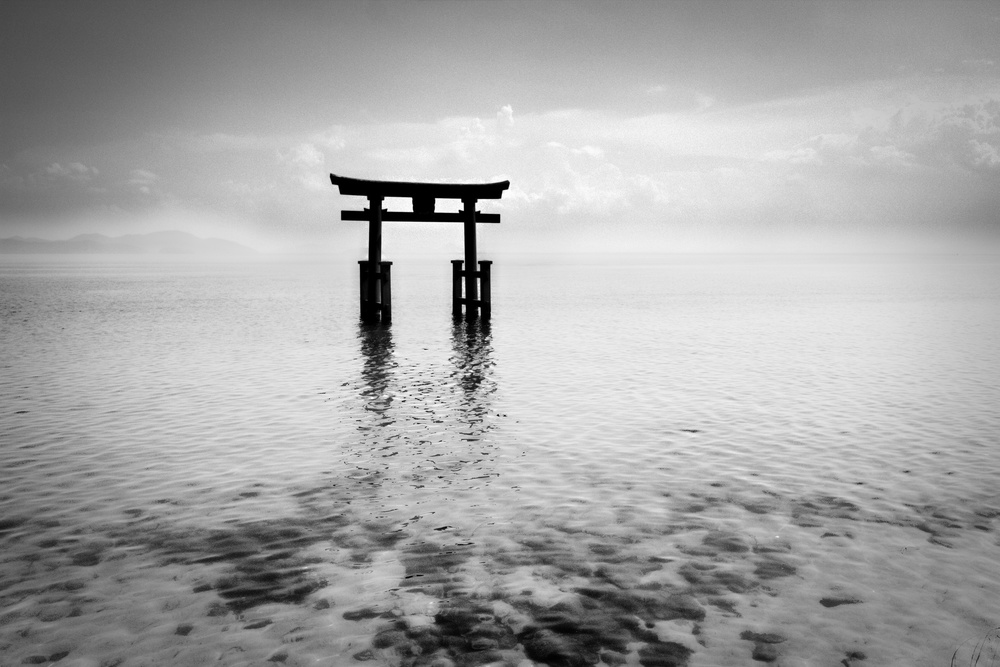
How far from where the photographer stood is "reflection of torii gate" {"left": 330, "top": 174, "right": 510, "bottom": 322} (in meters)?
23.0

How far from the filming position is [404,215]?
953 inches

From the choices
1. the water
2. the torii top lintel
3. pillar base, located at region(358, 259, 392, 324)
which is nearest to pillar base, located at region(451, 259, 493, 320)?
the torii top lintel

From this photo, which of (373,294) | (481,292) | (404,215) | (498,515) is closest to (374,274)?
(373,294)

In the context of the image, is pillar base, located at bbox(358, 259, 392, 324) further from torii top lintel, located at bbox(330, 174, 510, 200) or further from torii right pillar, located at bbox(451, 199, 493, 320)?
torii top lintel, located at bbox(330, 174, 510, 200)

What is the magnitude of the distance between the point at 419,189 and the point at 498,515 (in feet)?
59.5

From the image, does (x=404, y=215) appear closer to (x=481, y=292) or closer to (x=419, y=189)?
(x=419, y=189)

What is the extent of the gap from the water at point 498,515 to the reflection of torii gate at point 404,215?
8034 millimetres

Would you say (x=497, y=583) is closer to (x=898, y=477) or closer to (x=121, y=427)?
(x=898, y=477)

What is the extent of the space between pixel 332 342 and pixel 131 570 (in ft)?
54.4

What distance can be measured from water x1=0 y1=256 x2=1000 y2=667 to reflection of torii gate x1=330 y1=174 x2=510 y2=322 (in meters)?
8.03

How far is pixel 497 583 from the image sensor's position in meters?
5.27

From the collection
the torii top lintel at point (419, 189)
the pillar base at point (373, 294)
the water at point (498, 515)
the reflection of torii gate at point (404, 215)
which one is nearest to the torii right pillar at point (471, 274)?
the reflection of torii gate at point (404, 215)

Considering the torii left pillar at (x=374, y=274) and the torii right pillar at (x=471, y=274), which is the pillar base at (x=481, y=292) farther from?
the torii left pillar at (x=374, y=274)

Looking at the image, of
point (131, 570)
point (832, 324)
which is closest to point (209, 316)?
point (832, 324)
